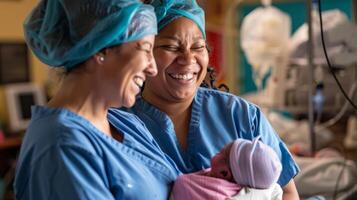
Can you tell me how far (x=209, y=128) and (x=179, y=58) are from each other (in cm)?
23

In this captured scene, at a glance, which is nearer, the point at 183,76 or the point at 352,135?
the point at 183,76

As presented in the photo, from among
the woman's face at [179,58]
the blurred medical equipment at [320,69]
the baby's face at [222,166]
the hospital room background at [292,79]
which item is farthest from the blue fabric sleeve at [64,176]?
the blurred medical equipment at [320,69]

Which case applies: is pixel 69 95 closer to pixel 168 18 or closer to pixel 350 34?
pixel 168 18

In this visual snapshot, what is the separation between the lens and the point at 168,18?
4.63 ft

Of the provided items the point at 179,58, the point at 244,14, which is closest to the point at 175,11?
the point at 179,58

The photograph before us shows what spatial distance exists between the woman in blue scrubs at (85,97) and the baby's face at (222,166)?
0.22 metres

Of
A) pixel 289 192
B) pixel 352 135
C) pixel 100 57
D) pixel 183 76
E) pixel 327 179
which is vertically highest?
pixel 100 57

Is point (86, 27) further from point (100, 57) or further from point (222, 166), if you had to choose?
point (222, 166)

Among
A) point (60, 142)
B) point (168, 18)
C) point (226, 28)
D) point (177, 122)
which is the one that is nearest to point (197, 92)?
point (177, 122)

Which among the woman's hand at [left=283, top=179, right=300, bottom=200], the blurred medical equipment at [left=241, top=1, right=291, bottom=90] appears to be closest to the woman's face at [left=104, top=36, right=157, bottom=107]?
the woman's hand at [left=283, top=179, right=300, bottom=200]

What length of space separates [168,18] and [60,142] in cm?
56

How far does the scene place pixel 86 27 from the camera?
1038mm

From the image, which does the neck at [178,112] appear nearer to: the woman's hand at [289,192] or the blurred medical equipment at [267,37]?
the woman's hand at [289,192]

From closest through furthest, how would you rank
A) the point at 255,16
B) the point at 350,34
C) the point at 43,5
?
the point at 43,5, the point at 350,34, the point at 255,16
